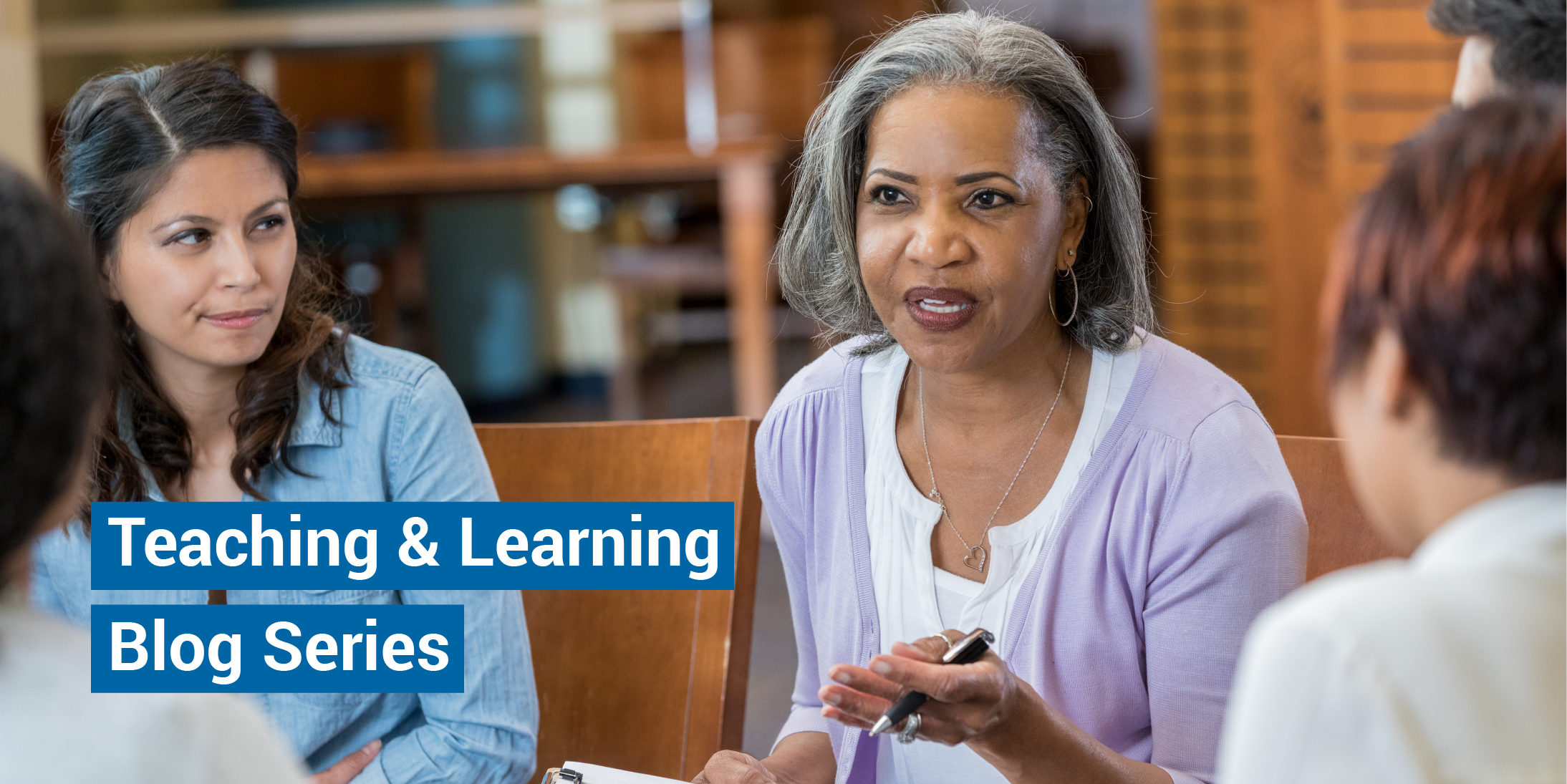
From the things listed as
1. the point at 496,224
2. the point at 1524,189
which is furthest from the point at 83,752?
the point at 496,224

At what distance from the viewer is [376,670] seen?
1.39 meters

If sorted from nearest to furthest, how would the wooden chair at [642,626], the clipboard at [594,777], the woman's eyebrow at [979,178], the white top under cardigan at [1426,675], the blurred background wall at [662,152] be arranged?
the white top under cardigan at [1426,675] → the clipboard at [594,777] → the woman's eyebrow at [979,178] → the wooden chair at [642,626] → the blurred background wall at [662,152]

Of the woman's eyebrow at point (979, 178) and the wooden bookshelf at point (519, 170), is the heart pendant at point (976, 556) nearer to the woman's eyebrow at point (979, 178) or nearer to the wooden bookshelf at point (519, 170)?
the woman's eyebrow at point (979, 178)

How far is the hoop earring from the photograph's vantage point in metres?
1.40

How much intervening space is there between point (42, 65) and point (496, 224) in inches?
84.6

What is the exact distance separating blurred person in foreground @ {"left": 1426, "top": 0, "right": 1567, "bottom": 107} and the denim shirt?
1.11 m

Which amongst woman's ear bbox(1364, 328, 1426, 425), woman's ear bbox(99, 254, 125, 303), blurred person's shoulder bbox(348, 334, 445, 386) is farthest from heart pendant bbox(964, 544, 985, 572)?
woman's ear bbox(99, 254, 125, 303)

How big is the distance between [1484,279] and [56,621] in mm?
703

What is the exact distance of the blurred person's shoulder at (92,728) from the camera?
618 mm

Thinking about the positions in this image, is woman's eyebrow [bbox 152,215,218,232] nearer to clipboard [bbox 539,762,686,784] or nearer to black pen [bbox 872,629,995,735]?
clipboard [bbox 539,762,686,784]

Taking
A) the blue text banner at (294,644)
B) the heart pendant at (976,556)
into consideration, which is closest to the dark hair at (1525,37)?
the heart pendant at (976,556)

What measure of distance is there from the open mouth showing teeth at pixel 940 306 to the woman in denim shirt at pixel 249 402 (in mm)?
505

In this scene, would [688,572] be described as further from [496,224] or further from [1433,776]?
[496,224]

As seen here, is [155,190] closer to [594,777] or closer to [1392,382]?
[594,777]
